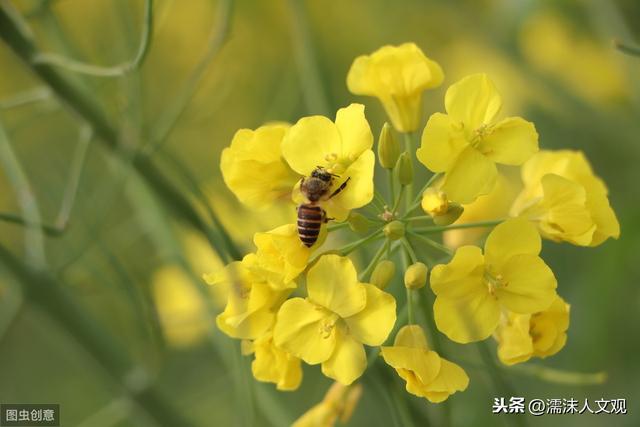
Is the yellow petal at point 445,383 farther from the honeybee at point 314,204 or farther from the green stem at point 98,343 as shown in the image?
the green stem at point 98,343

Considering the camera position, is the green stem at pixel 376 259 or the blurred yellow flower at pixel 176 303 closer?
the green stem at pixel 376 259

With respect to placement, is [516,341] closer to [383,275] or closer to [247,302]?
[383,275]

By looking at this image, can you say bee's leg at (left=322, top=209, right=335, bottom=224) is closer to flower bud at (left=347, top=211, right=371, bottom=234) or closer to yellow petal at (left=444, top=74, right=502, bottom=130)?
flower bud at (left=347, top=211, right=371, bottom=234)

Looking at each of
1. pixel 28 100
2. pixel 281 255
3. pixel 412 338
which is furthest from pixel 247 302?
pixel 28 100

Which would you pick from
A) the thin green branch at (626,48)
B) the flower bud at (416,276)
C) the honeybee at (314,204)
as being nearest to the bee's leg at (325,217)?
the honeybee at (314,204)

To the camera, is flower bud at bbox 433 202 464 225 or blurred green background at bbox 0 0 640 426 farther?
blurred green background at bbox 0 0 640 426

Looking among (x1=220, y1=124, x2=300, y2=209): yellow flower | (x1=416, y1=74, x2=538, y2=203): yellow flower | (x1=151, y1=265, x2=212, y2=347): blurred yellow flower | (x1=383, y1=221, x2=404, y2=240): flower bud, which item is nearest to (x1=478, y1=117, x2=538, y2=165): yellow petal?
(x1=416, y1=74, x2=538, y2=203): yellow flower

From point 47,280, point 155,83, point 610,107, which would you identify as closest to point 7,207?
point 155,83
